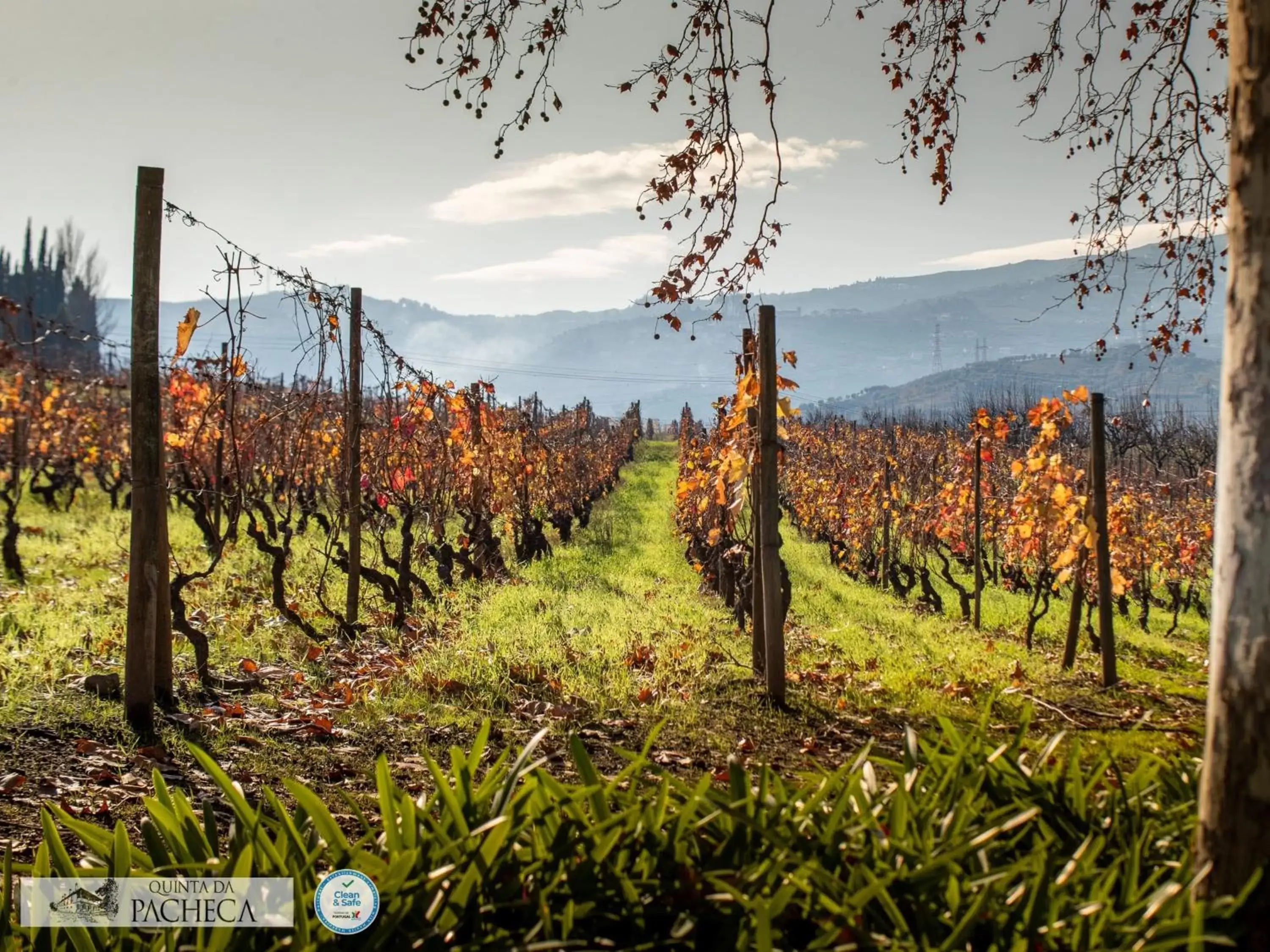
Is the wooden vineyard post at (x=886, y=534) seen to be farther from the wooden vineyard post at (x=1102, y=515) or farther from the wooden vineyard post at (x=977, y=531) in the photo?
the wooden vineyard post at (x=1102, y=515)

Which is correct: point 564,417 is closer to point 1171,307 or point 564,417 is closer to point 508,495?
point 508,495

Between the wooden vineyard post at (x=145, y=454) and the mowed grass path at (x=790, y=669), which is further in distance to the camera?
the mowed grass path at (x=790, y=669)

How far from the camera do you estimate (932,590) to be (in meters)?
12.9

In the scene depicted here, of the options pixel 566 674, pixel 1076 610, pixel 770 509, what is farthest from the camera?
pixel 1076 610

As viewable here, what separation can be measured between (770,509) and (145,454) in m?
3.34

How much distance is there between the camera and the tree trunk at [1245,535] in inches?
70.2

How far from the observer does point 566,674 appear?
6.40 m

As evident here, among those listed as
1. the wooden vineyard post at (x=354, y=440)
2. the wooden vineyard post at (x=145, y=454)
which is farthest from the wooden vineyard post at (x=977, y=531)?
the wooden vineyard post at (x=145, y=454)

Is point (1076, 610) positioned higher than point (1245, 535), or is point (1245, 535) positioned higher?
point (1245, 535)

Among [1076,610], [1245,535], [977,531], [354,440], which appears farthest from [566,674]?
[977,531]

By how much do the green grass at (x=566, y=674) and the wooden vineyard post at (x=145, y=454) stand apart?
0.28 m

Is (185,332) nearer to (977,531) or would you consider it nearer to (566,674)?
(566,674)

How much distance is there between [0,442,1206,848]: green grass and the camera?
4.69 m

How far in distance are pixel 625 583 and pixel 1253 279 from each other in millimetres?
10126
